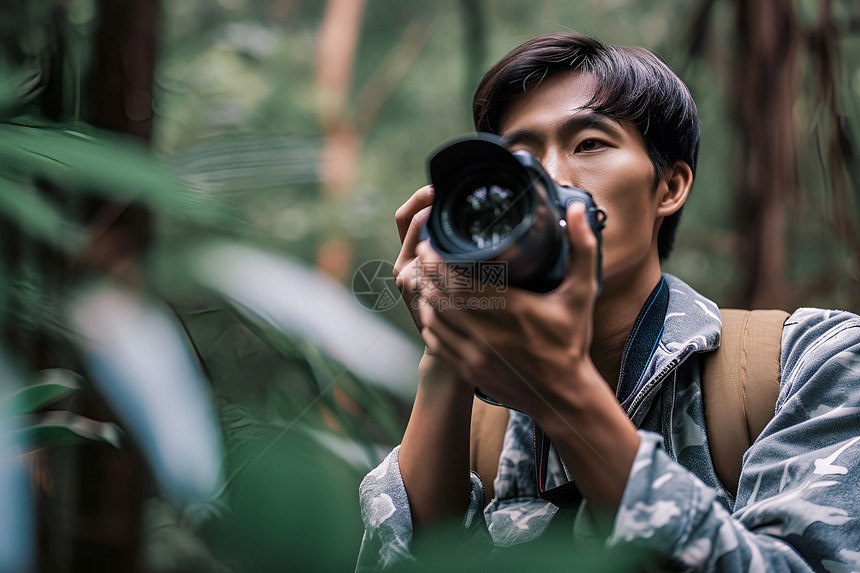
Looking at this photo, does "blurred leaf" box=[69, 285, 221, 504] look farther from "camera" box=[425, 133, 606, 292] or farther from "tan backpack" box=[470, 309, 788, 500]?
"tan backpack" box=[470, 309, 788, 500]

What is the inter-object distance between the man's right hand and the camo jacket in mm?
167

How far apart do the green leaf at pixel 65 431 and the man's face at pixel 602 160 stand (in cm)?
46

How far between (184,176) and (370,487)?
0.39 meters

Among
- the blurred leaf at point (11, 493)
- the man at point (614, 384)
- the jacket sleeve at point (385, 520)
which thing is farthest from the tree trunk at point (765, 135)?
the blurred leaf at point (11, 493)

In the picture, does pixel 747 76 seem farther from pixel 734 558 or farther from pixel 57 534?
pixel 57 534

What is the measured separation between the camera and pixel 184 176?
0.37 m

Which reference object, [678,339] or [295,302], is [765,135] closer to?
[678,339]

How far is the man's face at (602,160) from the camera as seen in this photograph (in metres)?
0.71

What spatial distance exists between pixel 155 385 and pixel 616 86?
601mm

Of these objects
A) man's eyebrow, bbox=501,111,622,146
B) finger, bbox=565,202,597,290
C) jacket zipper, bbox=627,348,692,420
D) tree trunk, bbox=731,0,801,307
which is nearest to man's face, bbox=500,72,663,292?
man's eyebrow, bbox=501,111,622,146

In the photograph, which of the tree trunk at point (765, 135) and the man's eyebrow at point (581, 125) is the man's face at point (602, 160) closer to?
the man's eyebrow at point (581, 125)

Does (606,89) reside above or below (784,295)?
above

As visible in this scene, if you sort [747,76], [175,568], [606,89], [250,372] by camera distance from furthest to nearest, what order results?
[747,76], [606,89], [175,568], [250,372]

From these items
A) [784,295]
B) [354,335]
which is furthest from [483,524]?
[784,295]
